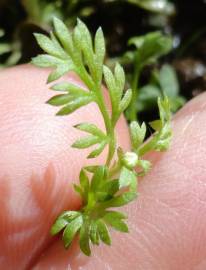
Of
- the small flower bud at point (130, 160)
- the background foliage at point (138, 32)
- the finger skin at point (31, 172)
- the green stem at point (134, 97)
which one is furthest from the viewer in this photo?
the background foliage at point (138, 32)

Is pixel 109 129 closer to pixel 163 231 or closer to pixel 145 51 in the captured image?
pixel 163 231

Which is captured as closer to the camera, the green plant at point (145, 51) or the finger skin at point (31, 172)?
the finger skin at point (31, 172)

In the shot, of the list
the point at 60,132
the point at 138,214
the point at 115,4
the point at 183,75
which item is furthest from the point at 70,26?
the point at 138,214

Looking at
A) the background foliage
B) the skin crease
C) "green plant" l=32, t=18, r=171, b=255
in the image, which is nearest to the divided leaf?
"green plant" l=32, t=18, r=171, b=255

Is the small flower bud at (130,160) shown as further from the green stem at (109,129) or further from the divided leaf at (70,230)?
the divided leaf at (70,230)

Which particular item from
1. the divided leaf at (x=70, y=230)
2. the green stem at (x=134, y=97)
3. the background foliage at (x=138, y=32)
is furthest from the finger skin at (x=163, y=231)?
the background foliage at (x=138, y=32)

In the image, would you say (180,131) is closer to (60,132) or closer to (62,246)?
(60,132)
